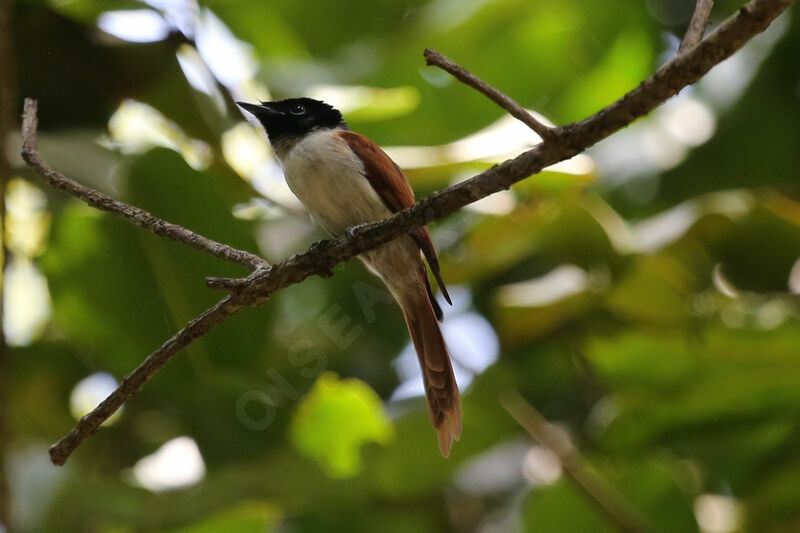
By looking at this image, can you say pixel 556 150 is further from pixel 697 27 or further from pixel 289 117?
pixel 289 117

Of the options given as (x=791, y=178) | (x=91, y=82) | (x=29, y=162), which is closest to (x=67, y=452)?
(x=29, y=162)

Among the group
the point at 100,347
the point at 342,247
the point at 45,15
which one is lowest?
the point at 100,347

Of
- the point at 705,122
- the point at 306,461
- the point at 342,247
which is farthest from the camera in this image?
the point at 705,122

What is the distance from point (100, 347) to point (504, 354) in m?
1.46

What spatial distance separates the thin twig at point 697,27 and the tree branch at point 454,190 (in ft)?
0.25

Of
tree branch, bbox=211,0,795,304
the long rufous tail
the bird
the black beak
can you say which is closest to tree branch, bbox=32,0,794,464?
tree branch, bbox=211,0,795,304

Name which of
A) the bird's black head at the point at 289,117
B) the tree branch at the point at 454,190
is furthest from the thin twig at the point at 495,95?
the bird's black head at the point at 289,117

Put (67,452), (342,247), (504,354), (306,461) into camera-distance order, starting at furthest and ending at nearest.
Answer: (504,354)
(306,461)
(342,247)
(67,452)

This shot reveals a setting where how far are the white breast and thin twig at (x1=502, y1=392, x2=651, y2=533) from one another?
0.97 m

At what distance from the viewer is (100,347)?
3.12m

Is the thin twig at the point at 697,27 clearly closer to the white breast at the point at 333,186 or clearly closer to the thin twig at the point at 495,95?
the thin twig at the point at 495,95

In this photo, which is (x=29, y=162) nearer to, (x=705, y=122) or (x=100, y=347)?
(x=100, y=347)

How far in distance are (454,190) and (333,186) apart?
117cm

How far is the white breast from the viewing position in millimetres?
2646
